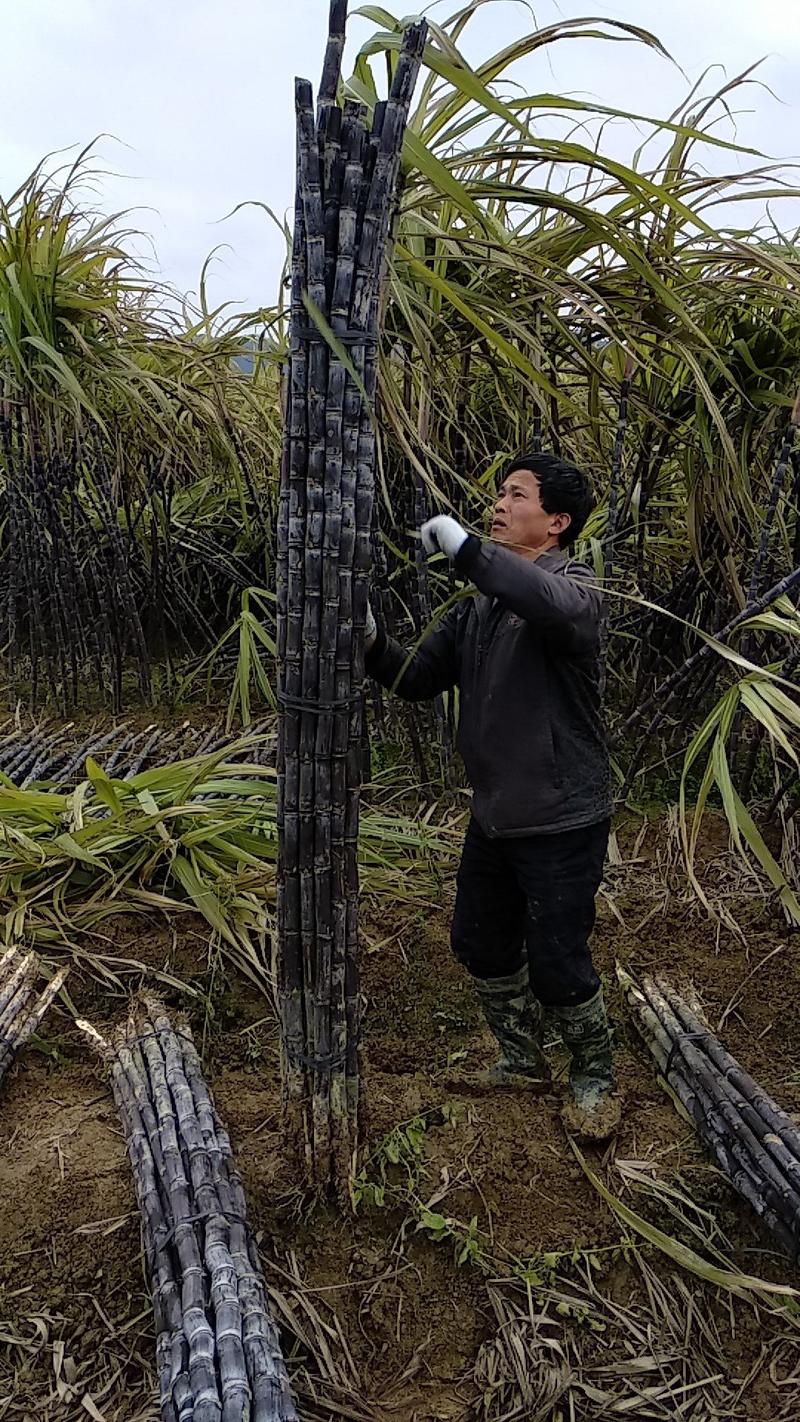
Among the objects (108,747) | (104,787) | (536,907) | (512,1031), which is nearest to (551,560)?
(536,907)

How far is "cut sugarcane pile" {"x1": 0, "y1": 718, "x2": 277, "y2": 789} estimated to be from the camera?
335 cm

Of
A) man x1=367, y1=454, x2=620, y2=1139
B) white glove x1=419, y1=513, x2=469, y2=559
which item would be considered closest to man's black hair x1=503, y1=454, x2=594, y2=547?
man x1=367, y1=454, x2=620, y2=1139

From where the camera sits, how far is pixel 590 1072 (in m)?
1.94

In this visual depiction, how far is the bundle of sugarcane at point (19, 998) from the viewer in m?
1.97

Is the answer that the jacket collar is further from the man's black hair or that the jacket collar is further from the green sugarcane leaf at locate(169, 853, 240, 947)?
the green sugarcane leaf at locate(169, 853, 240, 947)

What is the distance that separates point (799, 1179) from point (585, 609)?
0.97m

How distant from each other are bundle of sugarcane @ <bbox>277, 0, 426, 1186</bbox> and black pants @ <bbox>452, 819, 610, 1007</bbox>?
15.7 inches

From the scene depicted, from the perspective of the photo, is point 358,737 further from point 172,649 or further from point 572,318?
point 172,649

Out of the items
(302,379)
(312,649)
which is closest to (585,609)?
(312,649)

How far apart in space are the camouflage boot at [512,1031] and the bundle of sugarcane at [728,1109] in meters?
0.25

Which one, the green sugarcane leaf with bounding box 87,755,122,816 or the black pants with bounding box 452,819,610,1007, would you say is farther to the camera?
the green sugarcane leaf with bounding box 87,755,122,816

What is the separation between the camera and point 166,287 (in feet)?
12.9

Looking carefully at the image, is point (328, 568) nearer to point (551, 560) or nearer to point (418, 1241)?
point (551, 560)

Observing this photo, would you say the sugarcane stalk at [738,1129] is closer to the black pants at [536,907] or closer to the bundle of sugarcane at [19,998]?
the black pants at [536,907]
